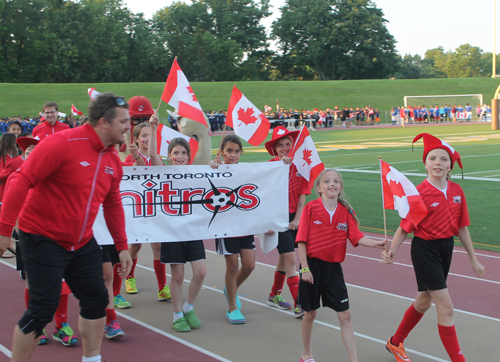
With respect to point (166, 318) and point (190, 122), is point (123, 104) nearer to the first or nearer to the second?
point (166, 318)

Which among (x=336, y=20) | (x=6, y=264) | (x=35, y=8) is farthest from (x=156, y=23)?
(x=6, y=264)

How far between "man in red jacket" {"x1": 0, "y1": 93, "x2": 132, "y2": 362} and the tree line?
7976 cm

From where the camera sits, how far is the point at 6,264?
8188mm

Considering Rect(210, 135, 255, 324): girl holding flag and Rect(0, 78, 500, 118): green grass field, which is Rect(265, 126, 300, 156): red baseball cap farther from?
Rect(0, 78, 500, 118): green grass field

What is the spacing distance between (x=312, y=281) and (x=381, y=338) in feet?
4.05

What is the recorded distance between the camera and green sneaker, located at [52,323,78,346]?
5062mm

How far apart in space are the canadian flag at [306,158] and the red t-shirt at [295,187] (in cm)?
9

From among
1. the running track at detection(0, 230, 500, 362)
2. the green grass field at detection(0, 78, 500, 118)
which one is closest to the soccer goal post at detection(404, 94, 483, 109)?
the green grass field at detection(0, 78, 500, 118)

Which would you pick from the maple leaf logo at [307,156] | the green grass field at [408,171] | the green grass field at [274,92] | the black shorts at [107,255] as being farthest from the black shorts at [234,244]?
the green grass field at [274,92]

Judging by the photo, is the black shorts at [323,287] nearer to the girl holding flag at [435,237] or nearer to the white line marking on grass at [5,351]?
the girl holding flag at [435,237]

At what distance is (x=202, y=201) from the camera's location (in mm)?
6156

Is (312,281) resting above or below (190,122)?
below

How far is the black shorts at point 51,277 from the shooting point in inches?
147

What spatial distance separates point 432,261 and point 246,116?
320cm
